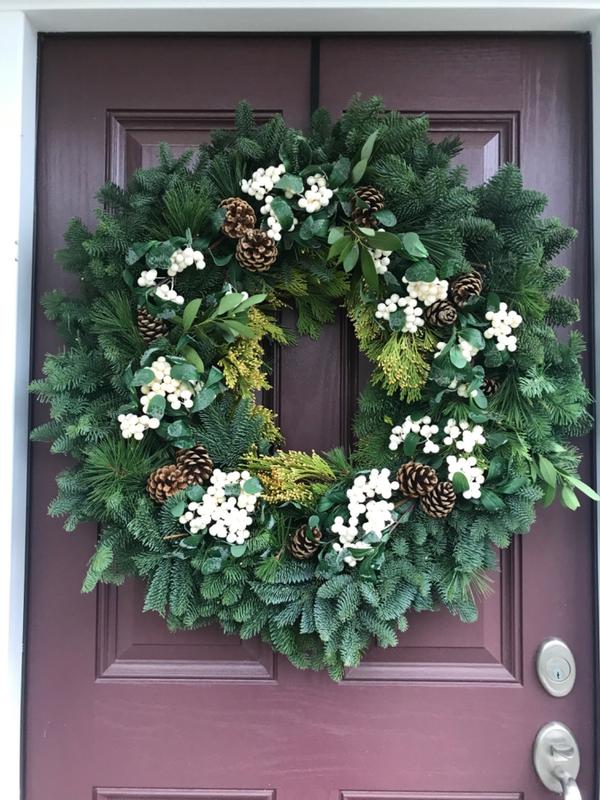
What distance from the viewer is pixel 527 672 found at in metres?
1.00

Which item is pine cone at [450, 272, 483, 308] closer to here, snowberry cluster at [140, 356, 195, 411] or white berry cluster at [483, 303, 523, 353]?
white berry cluster at [483, 303, 523, 353]

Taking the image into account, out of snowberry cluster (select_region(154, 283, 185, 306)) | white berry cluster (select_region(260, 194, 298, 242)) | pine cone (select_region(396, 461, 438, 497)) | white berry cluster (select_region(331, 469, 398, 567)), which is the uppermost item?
white berry cluster (select_region(260, 194, 298, 242))

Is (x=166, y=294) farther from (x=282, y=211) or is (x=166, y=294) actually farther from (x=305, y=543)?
(x=305, y=543)

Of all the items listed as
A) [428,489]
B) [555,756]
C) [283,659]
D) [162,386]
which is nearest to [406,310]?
[428,489]

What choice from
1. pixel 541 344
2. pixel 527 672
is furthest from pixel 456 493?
pixel 527 672

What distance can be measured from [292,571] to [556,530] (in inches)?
18.1

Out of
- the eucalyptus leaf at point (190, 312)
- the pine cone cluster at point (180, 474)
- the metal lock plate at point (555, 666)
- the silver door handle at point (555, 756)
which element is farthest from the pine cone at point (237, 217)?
the silver door handle at point (555, 756)

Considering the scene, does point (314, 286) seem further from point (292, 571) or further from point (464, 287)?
point (292, 571)

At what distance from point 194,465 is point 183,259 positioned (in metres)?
0.30

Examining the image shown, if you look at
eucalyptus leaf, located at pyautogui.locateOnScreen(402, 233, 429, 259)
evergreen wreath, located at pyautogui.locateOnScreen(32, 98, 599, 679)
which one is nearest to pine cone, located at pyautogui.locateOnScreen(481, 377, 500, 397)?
evergreen wreath, located at pyautogui.locateOnScreen(32, 98, 599, 679)

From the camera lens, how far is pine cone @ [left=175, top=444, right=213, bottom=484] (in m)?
0.87

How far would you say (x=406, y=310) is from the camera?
87 centimetres

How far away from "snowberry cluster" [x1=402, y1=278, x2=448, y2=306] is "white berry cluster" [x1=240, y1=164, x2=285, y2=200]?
0.23m

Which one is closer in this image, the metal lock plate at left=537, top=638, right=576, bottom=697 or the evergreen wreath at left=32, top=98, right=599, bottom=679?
the evergreen wreath at left=32, top=98, right=599, bottom=679
